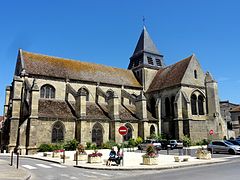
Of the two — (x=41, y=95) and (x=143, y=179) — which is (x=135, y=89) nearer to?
(x=41, y=95)

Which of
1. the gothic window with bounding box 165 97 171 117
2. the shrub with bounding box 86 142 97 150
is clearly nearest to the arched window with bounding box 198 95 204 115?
the gothic window with bounding box 165 97 171 117

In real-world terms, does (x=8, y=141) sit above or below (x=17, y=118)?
below

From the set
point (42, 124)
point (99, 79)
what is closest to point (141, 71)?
point (99, 79)

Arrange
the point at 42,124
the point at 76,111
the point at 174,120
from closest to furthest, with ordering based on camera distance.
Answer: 1. the point at 42,124
2. the point at 76,111
3. the point at 174,120

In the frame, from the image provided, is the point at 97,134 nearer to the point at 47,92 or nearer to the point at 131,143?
the point at 131,143

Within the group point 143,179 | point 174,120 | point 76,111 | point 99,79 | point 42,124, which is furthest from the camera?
point 99,79

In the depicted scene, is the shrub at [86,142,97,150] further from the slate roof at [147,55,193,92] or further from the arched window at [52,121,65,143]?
the slate roof at [147,55,193,92]

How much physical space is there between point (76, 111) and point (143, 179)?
1953 centimetres

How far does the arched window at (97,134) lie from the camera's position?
2816 centimetres

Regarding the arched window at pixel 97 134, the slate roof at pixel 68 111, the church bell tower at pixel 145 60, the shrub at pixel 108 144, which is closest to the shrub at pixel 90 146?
the arched window at pixel 97 134

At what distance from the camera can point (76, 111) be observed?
92.4 ft

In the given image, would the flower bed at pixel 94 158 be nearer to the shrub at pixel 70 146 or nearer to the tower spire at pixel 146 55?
the shrub at pixel 70 146

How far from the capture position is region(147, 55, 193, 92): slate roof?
3391cm

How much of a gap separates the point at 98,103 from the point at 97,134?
5.62 meters
